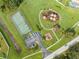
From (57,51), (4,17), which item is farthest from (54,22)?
(4,17)

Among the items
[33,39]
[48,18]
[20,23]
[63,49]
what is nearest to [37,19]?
[48,18]

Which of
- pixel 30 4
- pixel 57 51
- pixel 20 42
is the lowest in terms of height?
pixel 57 51

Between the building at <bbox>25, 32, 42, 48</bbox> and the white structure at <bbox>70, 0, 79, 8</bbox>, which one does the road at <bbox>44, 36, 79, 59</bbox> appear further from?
the white structure at <bbox>70, 0, 79, 8</bbox>

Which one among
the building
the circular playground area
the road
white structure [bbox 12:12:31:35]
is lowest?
the road

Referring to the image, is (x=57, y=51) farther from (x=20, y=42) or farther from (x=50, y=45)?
(x=20, y=42)

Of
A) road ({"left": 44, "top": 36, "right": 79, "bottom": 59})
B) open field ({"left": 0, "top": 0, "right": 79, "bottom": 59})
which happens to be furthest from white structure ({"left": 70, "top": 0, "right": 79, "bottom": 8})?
road ({"left": 44, "top": 36, "right": 79, "bottom": 59})

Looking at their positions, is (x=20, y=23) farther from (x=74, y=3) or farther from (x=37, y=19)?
(x=74, y=3)

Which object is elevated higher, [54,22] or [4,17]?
[4,17]

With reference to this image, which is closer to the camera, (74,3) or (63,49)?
(63,49)

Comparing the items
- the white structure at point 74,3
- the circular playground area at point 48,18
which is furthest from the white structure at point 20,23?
the white structure at point 74,3
